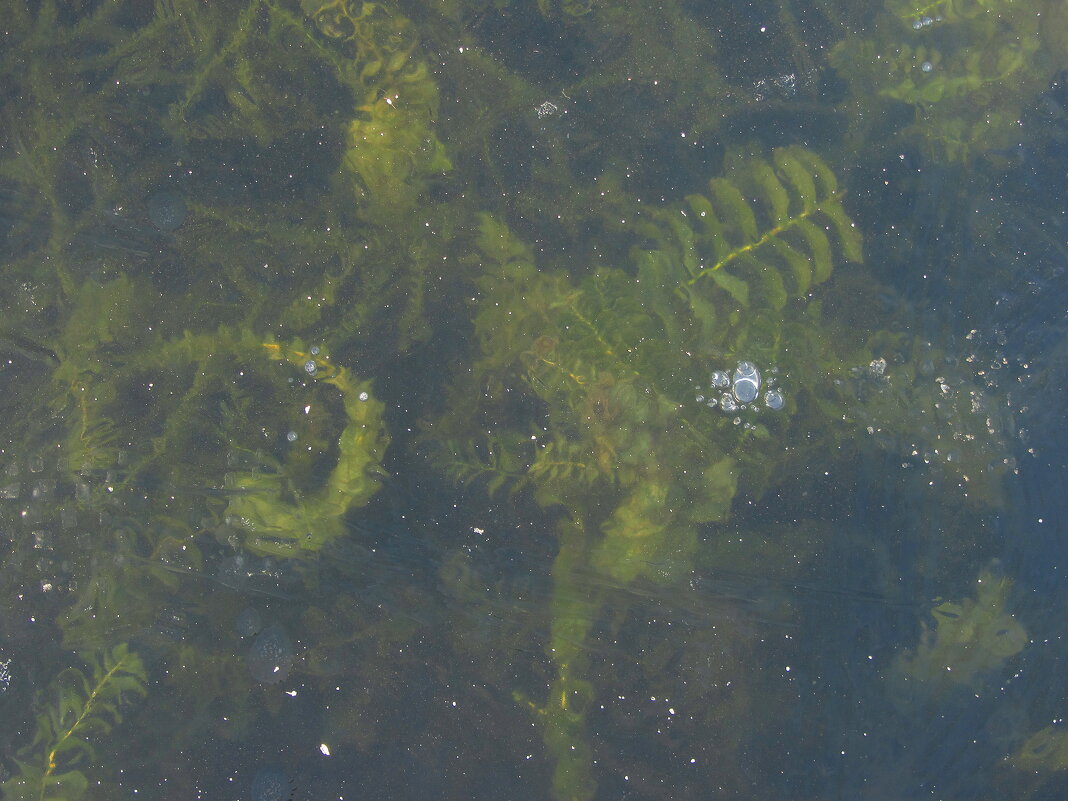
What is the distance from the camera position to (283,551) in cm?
157

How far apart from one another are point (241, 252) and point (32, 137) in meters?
0.53

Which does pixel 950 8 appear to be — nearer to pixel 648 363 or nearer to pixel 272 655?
pixel 648 363

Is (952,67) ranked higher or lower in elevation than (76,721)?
higher

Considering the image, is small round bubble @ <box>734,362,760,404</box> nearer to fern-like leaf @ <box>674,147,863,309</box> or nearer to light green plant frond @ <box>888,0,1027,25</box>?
fern-like leaf @ <box>674,147,863,309</box>

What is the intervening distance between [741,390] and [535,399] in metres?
0.45

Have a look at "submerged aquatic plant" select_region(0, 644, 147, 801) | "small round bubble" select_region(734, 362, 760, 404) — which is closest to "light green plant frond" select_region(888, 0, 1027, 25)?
"small round bubble" select_region(734, 362, 760, 404)

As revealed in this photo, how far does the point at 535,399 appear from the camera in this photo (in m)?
1.53

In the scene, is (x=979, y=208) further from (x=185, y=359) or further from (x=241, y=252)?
(x=185, y=359)

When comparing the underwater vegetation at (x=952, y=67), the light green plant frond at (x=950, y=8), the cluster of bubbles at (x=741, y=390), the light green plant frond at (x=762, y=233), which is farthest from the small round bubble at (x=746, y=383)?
the light green plant frond at (x=950, y=8)

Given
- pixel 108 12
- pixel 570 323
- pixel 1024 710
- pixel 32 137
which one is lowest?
pixel 1024 710

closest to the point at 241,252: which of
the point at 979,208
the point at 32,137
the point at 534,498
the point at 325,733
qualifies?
the point at 32,137

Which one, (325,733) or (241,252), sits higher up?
(241,252)

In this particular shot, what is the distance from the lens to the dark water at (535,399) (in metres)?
1.51

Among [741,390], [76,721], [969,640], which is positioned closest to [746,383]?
[741,390]
